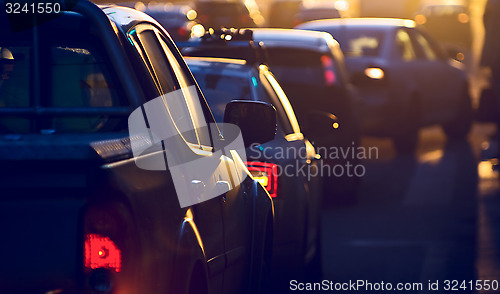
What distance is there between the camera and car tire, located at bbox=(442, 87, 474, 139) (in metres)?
17.1

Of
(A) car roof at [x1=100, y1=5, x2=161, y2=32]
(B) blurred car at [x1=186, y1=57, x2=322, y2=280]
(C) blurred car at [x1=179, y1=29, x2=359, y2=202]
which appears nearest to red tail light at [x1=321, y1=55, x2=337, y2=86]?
(C) blurred car at [x1=179, y1=29, x2=359, y2=202]

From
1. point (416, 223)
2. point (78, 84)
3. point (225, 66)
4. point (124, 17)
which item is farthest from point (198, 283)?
point (416, 223)

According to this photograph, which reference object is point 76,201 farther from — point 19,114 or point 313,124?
point 313,124

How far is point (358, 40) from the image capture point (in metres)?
15.0

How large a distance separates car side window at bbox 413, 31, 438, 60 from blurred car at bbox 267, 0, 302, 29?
33650mm

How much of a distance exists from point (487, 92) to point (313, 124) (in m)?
4.91

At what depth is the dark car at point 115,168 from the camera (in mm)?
2969

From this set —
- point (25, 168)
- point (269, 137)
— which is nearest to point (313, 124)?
point (269, 137)

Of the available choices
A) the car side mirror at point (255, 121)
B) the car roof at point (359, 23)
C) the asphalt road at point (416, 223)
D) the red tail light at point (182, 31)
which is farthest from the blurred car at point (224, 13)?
the car side mirror at point (255, 121)

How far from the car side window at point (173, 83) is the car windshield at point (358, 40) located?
10.1 meters

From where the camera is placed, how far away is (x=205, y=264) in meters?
3.95

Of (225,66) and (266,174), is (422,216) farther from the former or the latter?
(266,174)

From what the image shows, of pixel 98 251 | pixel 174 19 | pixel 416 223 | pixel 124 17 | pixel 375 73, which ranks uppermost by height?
pixel 174 19

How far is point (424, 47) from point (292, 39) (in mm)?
5709
